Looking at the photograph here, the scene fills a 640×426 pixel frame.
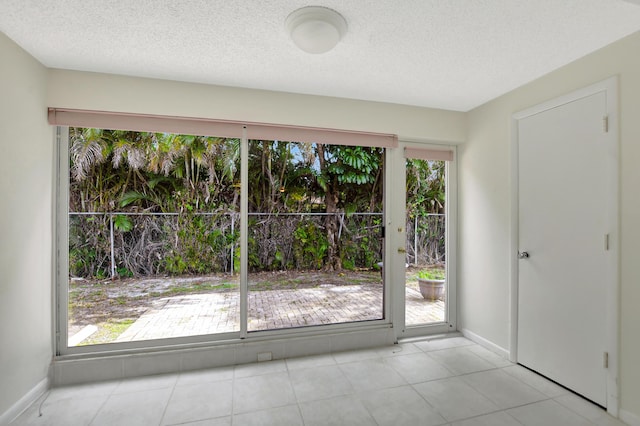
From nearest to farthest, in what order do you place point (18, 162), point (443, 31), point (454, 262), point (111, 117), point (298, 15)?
point (298, 15), point (443, 31), point (18, 162), point (111, 117), point (454, 262)

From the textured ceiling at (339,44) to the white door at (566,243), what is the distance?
20.1 inches

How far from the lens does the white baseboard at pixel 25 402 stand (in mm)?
1840

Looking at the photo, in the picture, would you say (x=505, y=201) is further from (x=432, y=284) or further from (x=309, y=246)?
(x=309, y=246)

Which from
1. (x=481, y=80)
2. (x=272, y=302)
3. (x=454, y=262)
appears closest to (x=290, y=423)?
(x=272, y=302)

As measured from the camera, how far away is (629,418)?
1820mm

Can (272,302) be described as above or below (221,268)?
below

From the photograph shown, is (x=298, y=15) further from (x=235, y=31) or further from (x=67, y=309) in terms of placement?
(x=67, y=309)

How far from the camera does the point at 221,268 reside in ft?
9.24

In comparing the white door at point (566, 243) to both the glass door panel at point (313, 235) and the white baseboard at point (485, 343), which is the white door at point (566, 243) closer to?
the white baseboard at point (485, 343)

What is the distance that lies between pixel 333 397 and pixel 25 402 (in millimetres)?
2060

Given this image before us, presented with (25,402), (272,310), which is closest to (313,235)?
(272,310)

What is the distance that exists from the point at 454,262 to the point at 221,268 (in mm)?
2452

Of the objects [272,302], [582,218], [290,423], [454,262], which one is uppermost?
[582,218]

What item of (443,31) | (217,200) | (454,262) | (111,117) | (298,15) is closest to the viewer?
(298,15)
